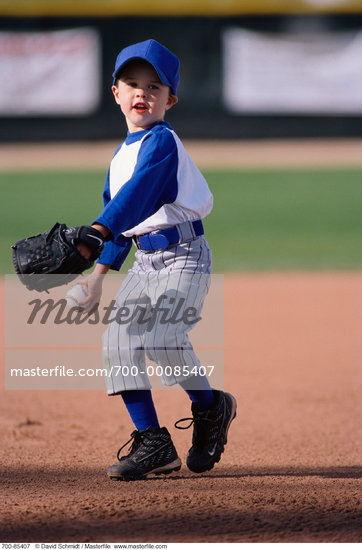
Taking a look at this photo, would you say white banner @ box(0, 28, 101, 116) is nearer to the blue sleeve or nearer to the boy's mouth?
the boy's mouth

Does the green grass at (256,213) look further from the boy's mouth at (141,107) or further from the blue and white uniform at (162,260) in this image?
the boy's mouth at (141,107)

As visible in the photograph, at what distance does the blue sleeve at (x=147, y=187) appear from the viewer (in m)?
2.38

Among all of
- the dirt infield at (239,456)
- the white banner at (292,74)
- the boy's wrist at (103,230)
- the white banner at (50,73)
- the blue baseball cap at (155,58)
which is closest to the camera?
the dirt infield at (239,456)

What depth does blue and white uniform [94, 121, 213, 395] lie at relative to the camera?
8.46ft

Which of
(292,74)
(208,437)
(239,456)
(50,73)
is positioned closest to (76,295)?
A: (208,437)

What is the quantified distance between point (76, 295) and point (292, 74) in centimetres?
1766

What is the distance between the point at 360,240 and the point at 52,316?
418 cm

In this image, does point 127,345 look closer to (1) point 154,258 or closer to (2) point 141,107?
(1) point 154,258

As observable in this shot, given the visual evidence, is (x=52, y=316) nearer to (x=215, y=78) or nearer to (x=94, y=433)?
(x=94, y=433)

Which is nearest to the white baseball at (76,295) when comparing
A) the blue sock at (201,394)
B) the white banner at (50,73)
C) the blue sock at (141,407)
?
the blue sock at (141,407)

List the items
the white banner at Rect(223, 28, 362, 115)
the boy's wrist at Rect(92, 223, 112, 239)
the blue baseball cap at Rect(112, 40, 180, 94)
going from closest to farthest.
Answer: the boy's wrist at Rect(92, 223, 112, 239), the blue baseball cap at Rect(112, 40, 180, 94), the white banner at Rect(223, 28, 362, 115)

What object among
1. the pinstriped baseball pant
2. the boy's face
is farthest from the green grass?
the boy's face

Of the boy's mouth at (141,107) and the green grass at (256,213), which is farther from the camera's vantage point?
the green grass at (256,213)

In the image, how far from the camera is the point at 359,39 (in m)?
19.0
